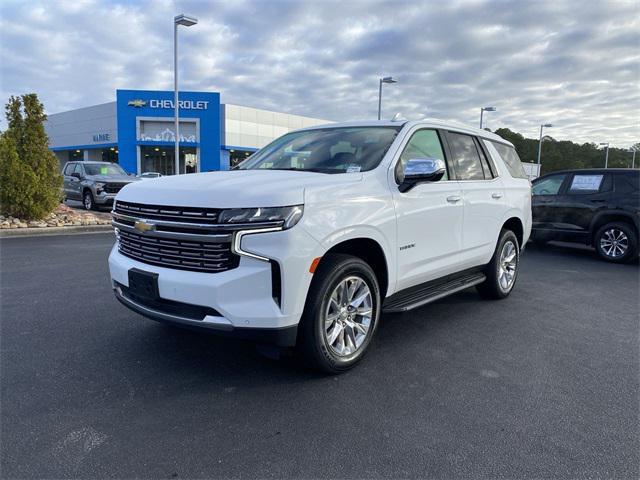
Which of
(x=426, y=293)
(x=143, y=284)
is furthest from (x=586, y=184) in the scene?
(x=143, y=284)

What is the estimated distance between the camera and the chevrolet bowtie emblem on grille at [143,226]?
3204 millimetres

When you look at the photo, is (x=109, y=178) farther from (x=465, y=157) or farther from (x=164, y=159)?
(x=164, y=159)

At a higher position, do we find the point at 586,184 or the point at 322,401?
the point at 586,184

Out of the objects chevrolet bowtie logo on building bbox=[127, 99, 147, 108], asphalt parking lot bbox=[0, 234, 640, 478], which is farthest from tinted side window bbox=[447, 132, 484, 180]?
chevrolet bowtie logo on building bbox=[127, 99, 147, 108]

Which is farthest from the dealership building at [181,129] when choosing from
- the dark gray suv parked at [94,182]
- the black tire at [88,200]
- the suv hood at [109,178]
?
the suv hood at [109,178]

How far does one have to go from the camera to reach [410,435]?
270 centimetres

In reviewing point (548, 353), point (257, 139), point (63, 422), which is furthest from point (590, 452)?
point (257, 139)

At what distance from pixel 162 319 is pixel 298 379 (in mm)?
1049

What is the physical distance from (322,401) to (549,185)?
888cm

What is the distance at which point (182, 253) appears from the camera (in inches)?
122

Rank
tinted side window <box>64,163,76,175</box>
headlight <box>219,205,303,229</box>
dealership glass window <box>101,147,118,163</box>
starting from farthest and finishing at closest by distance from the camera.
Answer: dealership glass window <box>101,147,118,163</box>, tinted side window <box>64,163,76,175</box>, headlight <box>219,205,303,229</box>

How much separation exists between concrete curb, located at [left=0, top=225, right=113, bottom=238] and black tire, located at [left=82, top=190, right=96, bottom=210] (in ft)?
12.6

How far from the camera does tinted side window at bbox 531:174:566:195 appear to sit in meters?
9.88

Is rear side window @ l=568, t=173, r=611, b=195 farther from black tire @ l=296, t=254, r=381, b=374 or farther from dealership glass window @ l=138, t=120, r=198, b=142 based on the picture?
dealership glass window @ l=138, t=120, r=198, b=142
